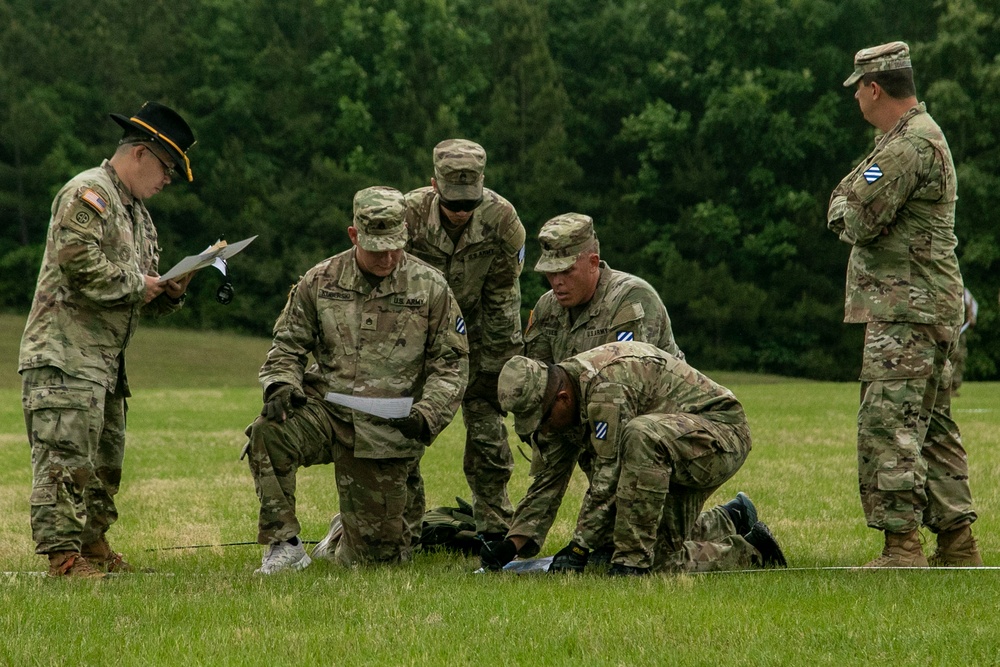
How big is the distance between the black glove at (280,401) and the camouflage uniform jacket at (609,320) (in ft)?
4.92

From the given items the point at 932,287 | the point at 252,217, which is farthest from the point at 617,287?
the point at 252,217

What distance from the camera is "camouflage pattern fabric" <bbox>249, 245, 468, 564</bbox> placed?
7.82m

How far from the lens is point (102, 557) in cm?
805

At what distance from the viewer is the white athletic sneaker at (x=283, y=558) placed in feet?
24.9

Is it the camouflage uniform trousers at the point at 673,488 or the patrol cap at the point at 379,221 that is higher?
the patrol cap at the point at 379,221

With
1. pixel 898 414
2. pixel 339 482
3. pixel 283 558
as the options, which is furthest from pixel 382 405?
pixel 898 414

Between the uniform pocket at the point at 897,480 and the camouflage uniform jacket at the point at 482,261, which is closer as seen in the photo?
the uniform pocket at the point at 897,480

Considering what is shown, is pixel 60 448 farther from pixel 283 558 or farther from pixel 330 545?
pixel 330 545

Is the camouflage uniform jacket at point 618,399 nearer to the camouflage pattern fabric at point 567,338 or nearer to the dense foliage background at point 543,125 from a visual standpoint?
the camouflage pattern fabric at point 567,338

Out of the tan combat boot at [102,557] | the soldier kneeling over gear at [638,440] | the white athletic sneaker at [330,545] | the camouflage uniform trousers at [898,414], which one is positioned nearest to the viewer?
the soldier kneeling over gear at [638,440]

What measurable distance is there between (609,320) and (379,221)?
1430mm

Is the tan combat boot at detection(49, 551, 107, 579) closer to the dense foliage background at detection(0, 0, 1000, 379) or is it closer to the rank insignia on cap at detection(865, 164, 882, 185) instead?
the rank insignia on cap at detection(865, 164, 882, 185)

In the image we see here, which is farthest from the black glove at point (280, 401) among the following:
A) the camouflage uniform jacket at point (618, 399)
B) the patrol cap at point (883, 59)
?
the patrol cap at point (883, 59)

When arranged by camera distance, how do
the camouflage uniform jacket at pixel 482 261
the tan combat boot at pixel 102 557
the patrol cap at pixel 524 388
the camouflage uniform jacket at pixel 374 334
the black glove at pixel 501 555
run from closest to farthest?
the patrol cap at pixel 524 388
the black glove at pixel 501 555
the camouflage uniform jacket at pixel 374 334
the tan combat boot at pixel 102 557
the camouflage uniform jacket at pixel 482 261
